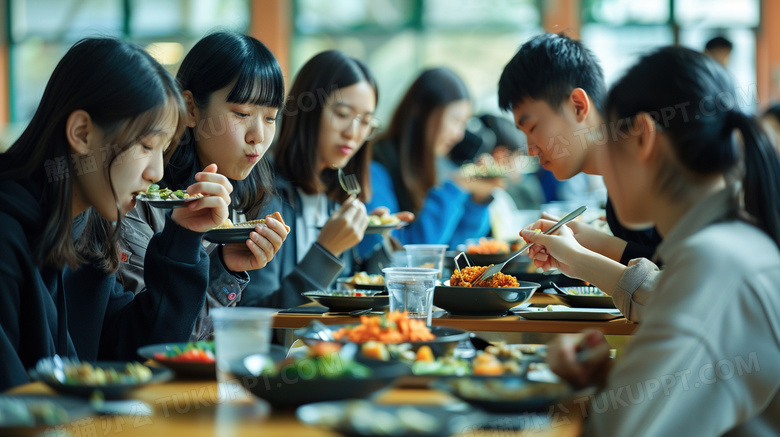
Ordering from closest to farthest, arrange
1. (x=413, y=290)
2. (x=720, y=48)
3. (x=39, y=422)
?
(x=39, y=422) < (x=413, y=290) < (x=720, y=48)

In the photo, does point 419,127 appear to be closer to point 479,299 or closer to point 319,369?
point 479,299

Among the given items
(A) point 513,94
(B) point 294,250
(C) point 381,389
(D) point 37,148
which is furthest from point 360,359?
(B) point 294,250

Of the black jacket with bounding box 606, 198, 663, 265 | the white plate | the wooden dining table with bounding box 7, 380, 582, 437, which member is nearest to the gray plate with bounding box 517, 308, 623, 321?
the white plate

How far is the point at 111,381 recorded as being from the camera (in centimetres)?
111

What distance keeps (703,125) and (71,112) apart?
3.80 feet

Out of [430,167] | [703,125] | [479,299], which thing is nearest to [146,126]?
[479,299]

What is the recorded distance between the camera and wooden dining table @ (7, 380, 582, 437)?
3.28ft

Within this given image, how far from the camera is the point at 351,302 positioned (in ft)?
6.61

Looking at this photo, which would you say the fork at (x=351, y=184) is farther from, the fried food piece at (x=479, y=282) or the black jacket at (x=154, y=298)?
the black jacket at (x=154, y=298)

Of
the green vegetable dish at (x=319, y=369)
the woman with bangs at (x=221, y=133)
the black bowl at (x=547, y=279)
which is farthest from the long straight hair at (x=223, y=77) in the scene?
the green vegetable dish at (x=319, y=369)

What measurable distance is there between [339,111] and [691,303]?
2181mm

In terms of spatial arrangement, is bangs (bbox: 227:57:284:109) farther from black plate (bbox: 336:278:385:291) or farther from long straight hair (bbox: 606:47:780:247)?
long straight hair (bbox: 606:47:780:247)

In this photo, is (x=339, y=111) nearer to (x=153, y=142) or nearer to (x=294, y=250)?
(x=294, y=250)

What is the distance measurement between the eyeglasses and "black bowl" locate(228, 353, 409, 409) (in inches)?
81.4
